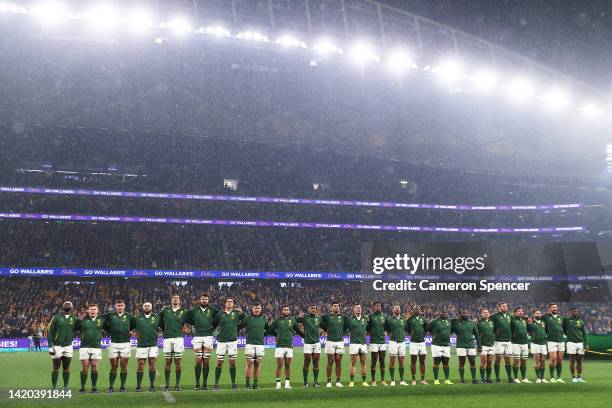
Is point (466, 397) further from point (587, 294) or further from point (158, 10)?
point (587, 294)

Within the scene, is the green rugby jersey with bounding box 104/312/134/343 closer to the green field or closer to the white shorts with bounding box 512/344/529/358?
the green field

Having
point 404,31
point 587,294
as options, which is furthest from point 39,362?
point 587,294

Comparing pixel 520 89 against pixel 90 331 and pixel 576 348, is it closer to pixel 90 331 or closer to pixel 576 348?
pixel 576 348

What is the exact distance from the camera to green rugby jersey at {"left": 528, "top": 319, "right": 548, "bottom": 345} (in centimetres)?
2016

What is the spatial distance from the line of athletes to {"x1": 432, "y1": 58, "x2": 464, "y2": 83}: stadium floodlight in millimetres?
22438

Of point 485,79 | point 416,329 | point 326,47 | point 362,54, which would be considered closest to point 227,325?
point 416,329

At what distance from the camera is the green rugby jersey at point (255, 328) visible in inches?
693

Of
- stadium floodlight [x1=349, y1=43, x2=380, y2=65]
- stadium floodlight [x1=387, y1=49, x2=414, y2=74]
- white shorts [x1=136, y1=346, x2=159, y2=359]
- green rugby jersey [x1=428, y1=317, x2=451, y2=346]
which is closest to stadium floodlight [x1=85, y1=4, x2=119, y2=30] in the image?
stadium floodlight [x1=349, y1=43, x2=380, y2=65]

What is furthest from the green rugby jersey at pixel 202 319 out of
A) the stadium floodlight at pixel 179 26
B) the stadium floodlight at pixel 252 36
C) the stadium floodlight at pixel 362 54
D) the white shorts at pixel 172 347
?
the stadium floodlight at pixel 362 54

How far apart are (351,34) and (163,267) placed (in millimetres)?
28099

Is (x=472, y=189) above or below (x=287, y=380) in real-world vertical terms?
above

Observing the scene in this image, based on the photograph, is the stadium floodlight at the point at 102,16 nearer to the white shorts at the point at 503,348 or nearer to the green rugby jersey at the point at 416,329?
the green rugby jersey at the point at 416,329

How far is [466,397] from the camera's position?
16031 mm

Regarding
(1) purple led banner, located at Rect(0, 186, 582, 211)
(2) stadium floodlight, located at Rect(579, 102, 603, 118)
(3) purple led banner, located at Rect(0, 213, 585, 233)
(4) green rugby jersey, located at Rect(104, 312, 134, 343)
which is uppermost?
(2) stadium floodlight, located at Rect(579, 102, 603, 118)
